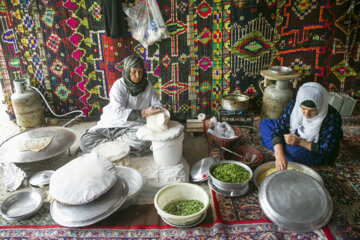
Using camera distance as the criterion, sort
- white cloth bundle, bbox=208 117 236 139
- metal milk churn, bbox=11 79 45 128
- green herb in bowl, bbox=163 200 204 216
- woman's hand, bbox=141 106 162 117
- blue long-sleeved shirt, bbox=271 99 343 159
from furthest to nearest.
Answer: metal milk churn, bbox=11 79 45 128
white cloth bundle, bbox=208 117 236 139
woman's hand, bbox=141 106 162 117
blue long-sleeved shirt, bbox=271 99 343 159
green herb in bowl, bbox=163 200 204 216

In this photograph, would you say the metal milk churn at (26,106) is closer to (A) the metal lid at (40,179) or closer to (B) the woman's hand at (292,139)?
(A) the metal lid at (40,179)

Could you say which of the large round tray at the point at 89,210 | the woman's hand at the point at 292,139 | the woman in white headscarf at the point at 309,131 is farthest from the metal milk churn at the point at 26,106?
the woman's hand at the point at 292,139

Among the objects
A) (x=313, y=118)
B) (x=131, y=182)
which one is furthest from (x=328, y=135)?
(x=131, y=182)

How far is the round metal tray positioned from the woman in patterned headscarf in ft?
2.70

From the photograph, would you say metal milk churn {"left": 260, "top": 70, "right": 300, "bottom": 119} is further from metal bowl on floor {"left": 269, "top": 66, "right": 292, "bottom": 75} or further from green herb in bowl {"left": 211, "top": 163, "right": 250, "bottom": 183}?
green herb in bowl {"left": 211, "top": 163, "right": 250, "bottom": 183}

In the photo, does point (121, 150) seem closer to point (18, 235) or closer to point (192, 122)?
point (18, 235)

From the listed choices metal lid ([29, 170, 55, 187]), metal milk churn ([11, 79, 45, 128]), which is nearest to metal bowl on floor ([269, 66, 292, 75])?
metal lid ([29, 170, 55, 187])

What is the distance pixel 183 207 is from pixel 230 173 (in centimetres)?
61

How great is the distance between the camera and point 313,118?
2.58 meters

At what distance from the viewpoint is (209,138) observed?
367 cm

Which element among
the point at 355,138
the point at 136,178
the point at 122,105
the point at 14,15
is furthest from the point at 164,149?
the point at 14,15

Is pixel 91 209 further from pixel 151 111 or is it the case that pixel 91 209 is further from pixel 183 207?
pixel 151 111

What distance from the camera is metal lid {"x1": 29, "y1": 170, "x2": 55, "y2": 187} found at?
2.66 meters

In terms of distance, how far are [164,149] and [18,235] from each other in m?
1.51
